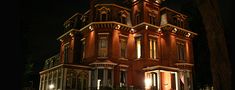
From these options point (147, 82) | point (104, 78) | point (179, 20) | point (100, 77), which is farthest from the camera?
point (179, 20)

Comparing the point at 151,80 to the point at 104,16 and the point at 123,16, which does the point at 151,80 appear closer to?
the point at 123,16

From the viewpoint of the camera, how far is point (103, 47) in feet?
80.0

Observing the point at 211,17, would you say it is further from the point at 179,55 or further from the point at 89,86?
the point at 179,55

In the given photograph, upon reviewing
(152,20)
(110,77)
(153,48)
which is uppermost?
(152,20)

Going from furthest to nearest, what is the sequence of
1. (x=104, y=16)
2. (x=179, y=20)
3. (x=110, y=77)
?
(x=179, y=20) < (x=104, y=16) < (x=110, y=77)

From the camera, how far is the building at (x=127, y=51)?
22.8 metres

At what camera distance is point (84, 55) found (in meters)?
26.1

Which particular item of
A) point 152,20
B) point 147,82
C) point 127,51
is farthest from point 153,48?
point 147,82

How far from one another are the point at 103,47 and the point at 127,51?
2.73m

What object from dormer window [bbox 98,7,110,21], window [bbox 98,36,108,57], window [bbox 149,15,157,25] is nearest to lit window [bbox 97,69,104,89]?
window [bbox 98,36,108,57]

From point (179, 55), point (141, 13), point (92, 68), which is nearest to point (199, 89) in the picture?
point (179, 55)

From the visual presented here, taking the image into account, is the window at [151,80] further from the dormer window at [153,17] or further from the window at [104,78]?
the dormer window at [153,17]

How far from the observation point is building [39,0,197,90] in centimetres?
2280

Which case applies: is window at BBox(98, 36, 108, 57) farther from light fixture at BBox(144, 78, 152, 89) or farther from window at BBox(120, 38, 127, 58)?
light fixture at BBox(144, 78, 152, 89)
